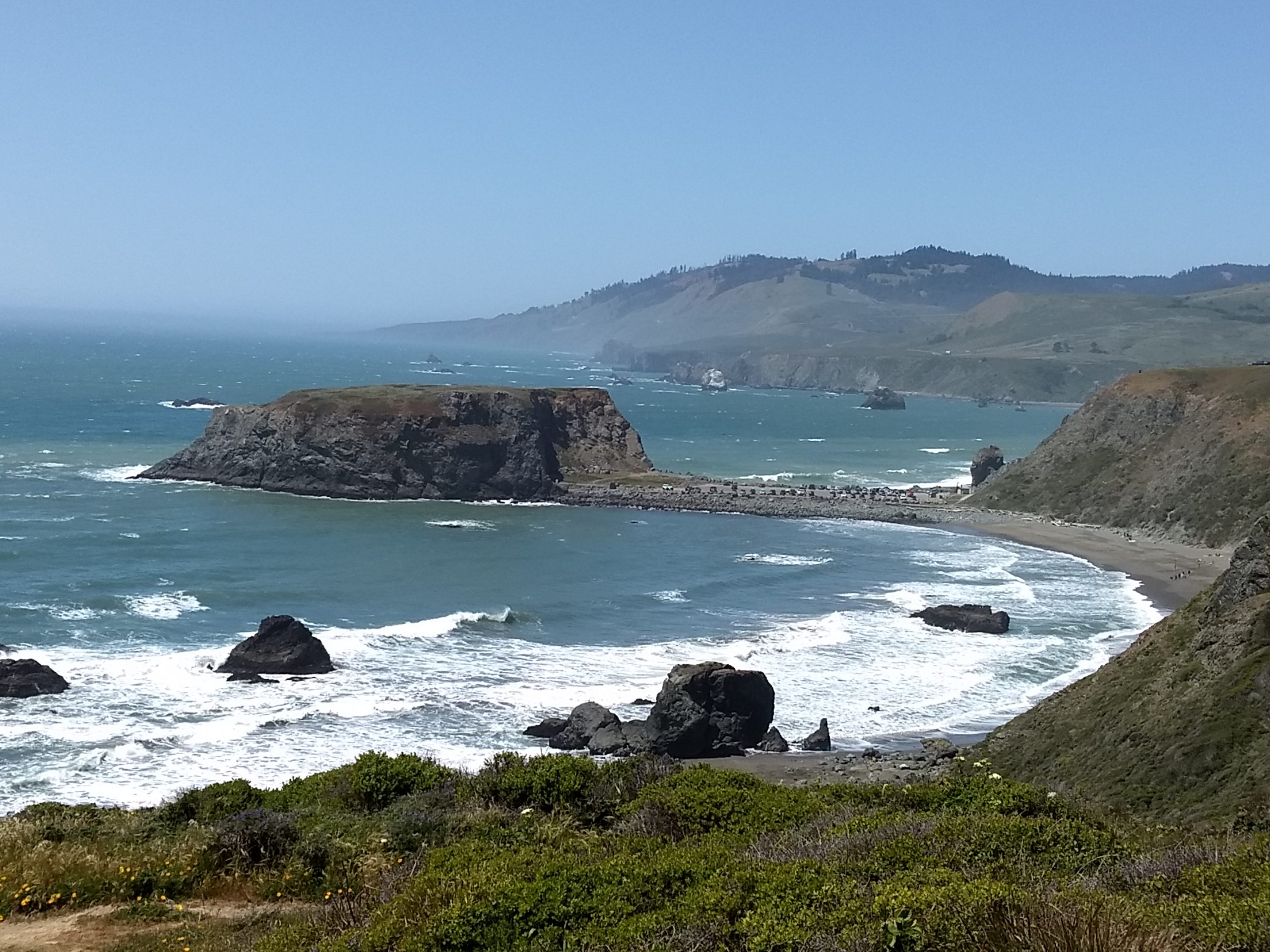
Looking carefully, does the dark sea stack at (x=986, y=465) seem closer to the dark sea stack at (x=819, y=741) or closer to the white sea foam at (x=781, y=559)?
the white sea foam at (x=781, y=559)

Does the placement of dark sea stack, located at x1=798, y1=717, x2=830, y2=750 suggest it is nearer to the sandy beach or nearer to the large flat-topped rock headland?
the sandy beach

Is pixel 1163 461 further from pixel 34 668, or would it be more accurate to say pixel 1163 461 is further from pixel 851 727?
pixel 34 668

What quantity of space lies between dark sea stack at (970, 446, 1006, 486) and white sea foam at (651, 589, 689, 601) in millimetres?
54681

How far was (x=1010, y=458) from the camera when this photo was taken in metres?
140

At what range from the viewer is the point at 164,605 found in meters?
52.8

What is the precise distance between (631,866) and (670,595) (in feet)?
165

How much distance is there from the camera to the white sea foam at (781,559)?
71.7 metres

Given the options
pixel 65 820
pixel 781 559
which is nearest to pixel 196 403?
pixel 781 559

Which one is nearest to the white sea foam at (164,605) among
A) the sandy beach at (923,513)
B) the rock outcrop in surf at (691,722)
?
the rock outcrop in surf at (691,722)

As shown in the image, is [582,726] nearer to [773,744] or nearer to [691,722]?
[691,722]

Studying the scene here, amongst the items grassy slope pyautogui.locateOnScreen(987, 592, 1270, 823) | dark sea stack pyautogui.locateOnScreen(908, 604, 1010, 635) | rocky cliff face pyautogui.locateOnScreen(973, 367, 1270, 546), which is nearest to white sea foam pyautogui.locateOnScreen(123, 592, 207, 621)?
dark sea stack pyautogui.locateOnScreen(908, 604, 1010, 635)

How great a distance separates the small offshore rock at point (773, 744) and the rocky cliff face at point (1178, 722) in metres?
5.97

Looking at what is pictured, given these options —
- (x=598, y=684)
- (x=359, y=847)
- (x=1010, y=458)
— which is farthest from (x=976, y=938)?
(x=1010, y=458)

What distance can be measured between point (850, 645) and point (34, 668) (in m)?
30.0
